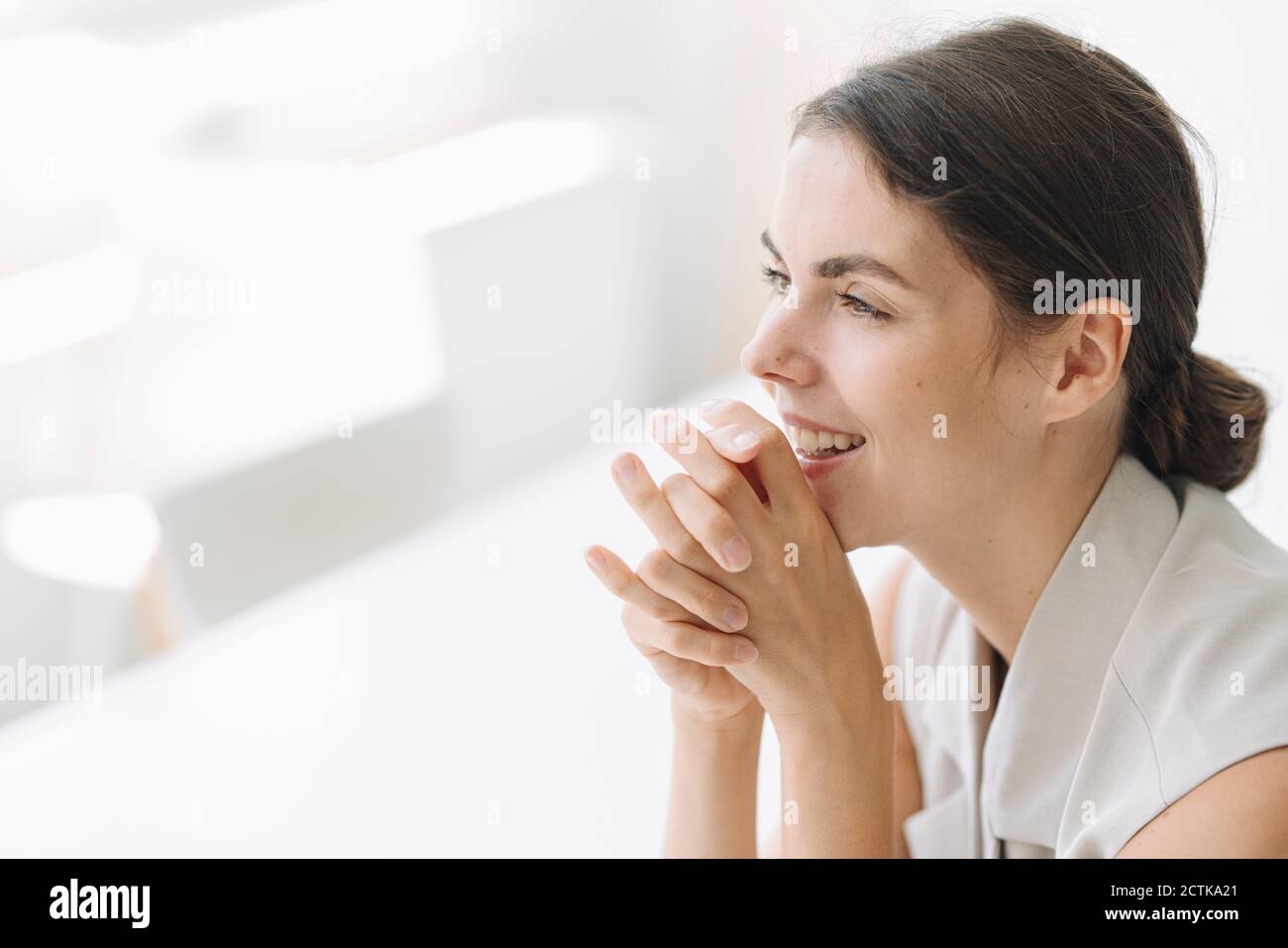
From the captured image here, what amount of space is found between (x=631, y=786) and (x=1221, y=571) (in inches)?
36.3

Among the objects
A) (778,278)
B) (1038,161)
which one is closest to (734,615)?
(778,278)

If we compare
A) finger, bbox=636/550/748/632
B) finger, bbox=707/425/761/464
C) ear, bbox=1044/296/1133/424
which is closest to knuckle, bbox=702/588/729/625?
finger, bbox=636/550/748/632

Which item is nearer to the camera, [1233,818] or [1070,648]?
[1233,818]

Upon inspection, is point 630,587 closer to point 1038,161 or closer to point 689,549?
point 689,549

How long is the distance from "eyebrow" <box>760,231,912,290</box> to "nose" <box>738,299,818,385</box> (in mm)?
44

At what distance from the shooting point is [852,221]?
3.46 feet

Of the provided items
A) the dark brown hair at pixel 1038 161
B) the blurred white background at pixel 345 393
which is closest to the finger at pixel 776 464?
the dark brown hair at pixel 1038 161

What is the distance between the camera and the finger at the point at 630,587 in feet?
3.44

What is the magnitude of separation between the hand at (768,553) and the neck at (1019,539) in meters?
0.13

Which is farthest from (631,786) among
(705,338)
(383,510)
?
(705,338)

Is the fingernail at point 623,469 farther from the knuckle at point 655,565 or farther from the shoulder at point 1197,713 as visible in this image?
the shoulder at point 1197,713

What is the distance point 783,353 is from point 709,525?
0.57 ft

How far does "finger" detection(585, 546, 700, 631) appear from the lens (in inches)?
41.3

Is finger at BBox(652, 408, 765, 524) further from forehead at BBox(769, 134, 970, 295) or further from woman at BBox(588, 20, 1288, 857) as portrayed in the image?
forehead at BBox(769, 134, 970, 295)
